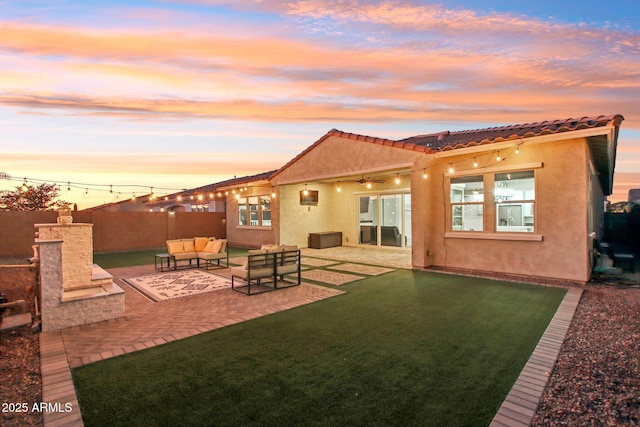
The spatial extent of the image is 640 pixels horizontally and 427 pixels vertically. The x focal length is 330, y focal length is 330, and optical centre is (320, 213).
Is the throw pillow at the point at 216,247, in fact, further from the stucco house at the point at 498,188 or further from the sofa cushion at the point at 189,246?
the stucco house at the point at 498,188

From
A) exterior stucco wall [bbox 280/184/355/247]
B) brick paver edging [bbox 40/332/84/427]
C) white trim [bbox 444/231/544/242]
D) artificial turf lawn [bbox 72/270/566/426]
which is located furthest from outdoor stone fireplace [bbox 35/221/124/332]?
exterior stucco wall [bbox 280/184/355/247]

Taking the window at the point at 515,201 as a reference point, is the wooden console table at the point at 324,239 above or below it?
below

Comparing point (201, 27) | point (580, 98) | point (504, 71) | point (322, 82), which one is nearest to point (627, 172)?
point (580, 98)

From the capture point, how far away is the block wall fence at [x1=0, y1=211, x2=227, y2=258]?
13734 millimetres

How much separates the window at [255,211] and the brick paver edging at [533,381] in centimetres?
1243

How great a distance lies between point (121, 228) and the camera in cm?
1555

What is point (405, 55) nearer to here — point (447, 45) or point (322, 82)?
point (447, 45)

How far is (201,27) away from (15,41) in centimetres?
365

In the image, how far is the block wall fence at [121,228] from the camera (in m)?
13.7

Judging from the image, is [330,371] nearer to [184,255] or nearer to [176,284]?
Result: [176,284]

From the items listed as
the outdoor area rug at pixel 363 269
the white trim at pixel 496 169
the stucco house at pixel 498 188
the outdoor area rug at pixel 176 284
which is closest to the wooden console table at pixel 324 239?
the stucco house at pixel 498 188

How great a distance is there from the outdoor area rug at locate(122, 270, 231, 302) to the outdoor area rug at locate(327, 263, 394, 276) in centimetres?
344

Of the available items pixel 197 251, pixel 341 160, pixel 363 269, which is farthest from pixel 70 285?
pixel 341 160

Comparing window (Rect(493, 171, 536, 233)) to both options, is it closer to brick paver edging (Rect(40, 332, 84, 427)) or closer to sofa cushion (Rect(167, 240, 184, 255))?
brick paver edging (Rect(40, 332, 84, 427))
